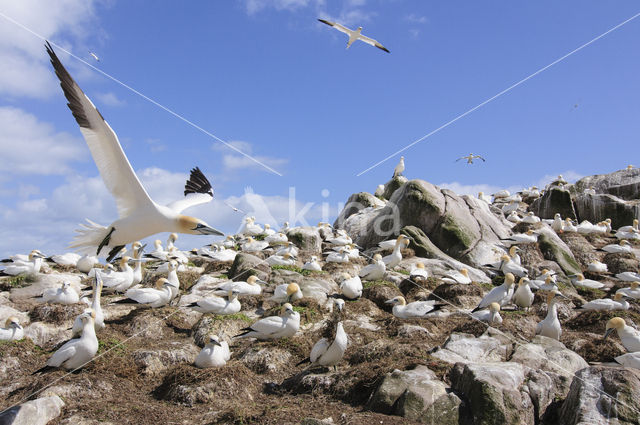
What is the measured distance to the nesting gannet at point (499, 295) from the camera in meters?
12.2

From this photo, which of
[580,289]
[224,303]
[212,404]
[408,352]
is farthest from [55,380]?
[580,289]

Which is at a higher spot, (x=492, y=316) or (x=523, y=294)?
(x=523, y=294)

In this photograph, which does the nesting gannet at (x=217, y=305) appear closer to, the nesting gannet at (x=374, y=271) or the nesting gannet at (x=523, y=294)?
the nesting gannet at (x=374, y=271)

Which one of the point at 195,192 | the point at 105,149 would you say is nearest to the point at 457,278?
the point at 195,192

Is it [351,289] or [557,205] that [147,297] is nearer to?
[351,289]

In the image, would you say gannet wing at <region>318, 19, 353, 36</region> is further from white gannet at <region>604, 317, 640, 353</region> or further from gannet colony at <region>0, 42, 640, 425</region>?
white gannet at <region>604, 317, 640, 353</region>

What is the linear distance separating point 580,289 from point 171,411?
14349 mm

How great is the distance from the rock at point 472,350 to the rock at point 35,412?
225 inches

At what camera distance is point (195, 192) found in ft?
34.7

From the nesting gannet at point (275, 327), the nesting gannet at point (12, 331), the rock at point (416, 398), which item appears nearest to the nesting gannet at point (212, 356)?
the nesting gannet at point (275, 327)

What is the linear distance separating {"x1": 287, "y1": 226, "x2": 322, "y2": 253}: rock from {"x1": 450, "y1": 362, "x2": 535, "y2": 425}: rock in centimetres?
1596

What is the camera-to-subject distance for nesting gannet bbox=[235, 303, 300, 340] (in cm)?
1045

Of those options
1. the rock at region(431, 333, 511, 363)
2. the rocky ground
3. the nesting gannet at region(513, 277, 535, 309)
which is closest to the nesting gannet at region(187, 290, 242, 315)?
the rocky ground

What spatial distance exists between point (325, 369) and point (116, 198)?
4.36 meters
